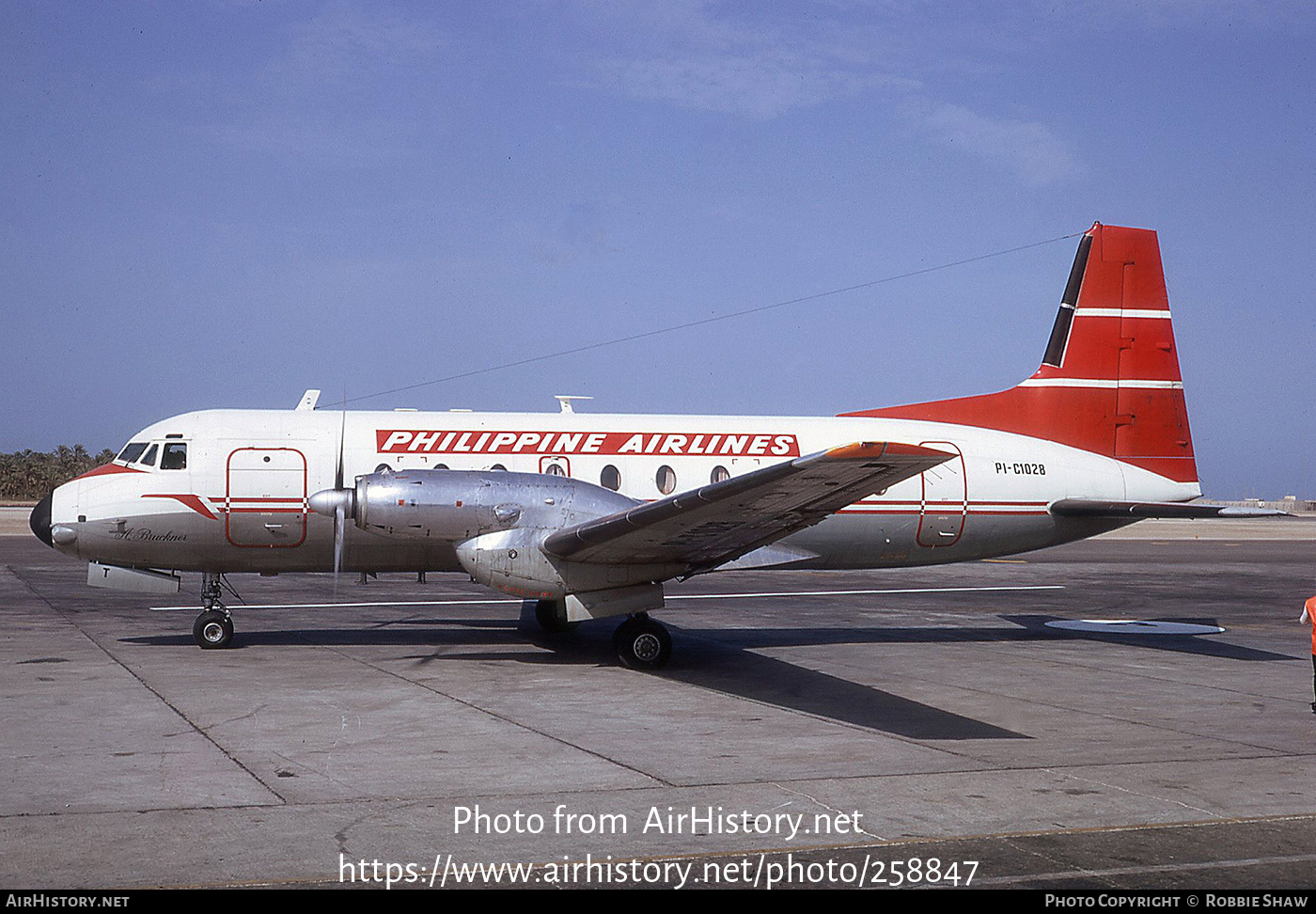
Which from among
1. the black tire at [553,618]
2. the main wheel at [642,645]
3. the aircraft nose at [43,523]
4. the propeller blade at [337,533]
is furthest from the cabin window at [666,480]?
the aircraft nose at [43,523]

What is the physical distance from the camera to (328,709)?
1130cm

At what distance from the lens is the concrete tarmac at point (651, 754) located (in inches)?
266

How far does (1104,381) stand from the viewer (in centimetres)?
1850

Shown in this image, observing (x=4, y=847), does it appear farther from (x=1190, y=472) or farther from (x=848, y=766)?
(x=1190, y=472)

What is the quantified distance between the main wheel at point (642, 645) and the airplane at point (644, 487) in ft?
0.09

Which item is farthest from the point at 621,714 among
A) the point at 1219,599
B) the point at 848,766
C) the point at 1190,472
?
the point at 1219,599

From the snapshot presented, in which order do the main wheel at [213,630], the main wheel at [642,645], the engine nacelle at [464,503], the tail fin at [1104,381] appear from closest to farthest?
1. the engine nacelle at [464,503]
2. the main wheel at [642,645]
3. the main wheel at [213,630]
4. the tail fin at [1104,381]

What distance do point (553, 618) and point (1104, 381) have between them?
31.4 ft

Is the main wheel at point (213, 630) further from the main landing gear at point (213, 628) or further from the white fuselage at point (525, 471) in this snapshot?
the white fuselage at point (525, 471)

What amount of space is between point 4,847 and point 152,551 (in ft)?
30.1

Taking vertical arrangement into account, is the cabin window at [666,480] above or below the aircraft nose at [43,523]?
above

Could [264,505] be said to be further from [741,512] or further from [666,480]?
[741,512]

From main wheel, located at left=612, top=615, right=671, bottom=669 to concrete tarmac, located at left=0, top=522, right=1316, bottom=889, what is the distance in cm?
29

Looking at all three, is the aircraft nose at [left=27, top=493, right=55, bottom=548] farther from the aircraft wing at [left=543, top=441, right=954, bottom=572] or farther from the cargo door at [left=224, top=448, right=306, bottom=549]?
the aircraft wing at [left=543, top=441, right=954, bottom=572]
